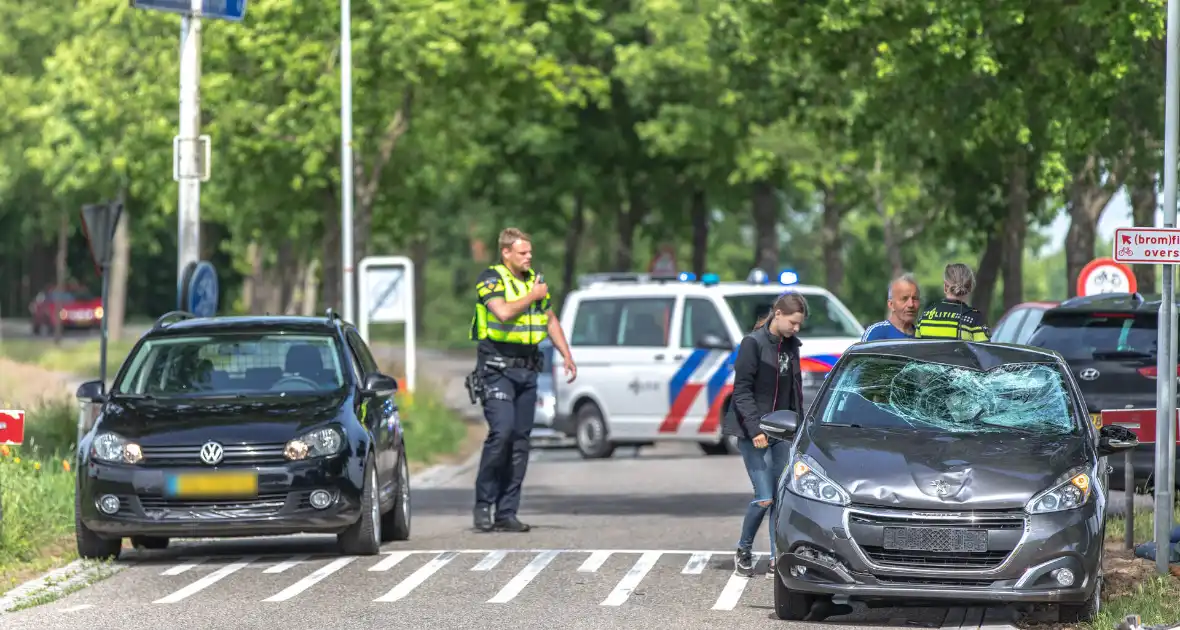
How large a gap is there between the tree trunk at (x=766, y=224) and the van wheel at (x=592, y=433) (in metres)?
20.1

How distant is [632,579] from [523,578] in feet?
1.90

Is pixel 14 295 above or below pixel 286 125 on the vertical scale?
below

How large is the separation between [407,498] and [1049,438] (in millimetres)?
5397

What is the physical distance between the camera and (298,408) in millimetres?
13141

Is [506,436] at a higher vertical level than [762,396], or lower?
lower

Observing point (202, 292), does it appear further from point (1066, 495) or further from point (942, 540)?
point (1066, 495)


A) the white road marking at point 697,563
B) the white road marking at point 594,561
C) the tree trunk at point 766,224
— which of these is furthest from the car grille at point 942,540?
the tree trunk at point 766,224

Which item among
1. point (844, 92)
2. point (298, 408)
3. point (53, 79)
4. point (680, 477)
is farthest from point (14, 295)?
point (298, 408)

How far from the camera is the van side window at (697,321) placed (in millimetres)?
23391

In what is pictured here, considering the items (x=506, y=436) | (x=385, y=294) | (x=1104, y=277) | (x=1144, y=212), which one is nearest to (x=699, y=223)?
(x=385, y=294)

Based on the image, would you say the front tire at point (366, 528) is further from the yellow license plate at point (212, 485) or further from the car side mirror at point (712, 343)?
the car side mirror at point (712, 343)

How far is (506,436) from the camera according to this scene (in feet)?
47.8

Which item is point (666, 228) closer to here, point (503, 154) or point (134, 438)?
point (503, 154)

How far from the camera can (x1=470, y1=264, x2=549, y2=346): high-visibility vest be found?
1444 cm
